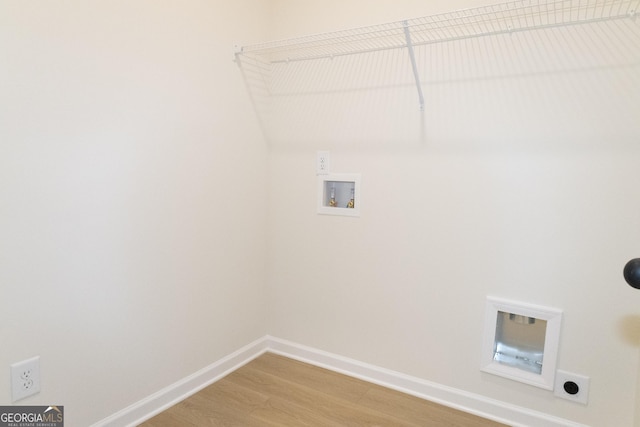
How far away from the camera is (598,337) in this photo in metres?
1.64

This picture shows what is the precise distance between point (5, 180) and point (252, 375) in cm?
156

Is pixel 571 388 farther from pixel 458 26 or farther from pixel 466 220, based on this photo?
pixel 458 26

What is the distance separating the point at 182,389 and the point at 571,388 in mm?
1854

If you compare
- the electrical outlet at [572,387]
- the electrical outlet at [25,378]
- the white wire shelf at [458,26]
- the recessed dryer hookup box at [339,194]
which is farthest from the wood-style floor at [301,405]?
the white wire shelf at [458,26]

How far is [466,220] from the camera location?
1.88 meters

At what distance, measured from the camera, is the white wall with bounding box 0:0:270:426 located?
1.33 meters

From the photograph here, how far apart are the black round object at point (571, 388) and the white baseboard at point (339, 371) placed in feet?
0.46

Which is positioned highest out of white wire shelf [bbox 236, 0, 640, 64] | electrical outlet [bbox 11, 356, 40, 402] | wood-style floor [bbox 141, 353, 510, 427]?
white wire shelf [bbox 236, 0, 640, 64]

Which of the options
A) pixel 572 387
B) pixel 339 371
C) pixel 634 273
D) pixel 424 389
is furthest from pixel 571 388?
pixel 339 371

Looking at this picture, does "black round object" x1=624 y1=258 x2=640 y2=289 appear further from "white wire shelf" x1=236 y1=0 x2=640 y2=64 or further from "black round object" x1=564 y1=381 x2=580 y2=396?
"white wire shelf" x1=236 y1=0 x2=640 y2=64

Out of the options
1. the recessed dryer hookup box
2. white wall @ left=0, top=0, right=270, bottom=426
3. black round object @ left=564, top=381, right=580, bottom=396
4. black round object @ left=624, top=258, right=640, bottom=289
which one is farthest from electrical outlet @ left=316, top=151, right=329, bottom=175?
black round object @ left=564, top=381, right=580, bottom=396

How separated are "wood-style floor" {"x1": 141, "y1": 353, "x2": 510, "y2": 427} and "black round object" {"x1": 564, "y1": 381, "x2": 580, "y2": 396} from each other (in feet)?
1.23

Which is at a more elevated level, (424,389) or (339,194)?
(339,194)

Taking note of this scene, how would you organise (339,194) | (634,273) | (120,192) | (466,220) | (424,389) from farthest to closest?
(339,194)
(424,389)
(466,220)
(120,192)
(634,273)
